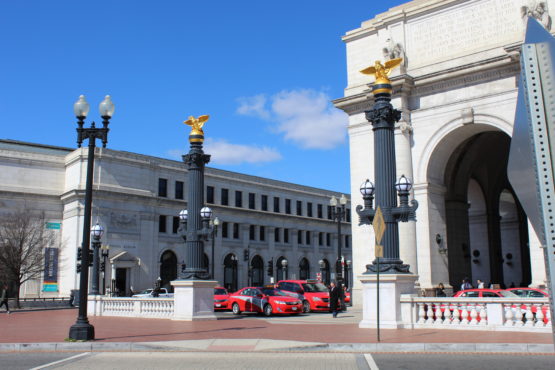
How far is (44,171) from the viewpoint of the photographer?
219 feet

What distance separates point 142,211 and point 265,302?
132ft

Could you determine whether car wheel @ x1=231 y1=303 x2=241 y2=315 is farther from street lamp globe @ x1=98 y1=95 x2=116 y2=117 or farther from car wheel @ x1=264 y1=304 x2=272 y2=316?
street lamp globe @ x1=98 y1=95 x2=116 y2=117

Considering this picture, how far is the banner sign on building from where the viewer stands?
6209 cm

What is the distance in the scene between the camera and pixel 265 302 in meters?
31.0

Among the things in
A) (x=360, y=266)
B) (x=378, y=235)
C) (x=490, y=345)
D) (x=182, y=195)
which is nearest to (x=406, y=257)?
(x=360, y=266)

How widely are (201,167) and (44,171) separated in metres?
45.2

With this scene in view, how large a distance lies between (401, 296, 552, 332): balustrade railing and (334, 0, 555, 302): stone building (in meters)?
9.45

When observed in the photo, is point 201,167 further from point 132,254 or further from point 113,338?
point 132,254

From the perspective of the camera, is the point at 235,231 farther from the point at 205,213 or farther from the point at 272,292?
the point at 205,213

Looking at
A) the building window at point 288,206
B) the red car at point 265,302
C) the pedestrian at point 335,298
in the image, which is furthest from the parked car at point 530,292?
the building window at point 288,206

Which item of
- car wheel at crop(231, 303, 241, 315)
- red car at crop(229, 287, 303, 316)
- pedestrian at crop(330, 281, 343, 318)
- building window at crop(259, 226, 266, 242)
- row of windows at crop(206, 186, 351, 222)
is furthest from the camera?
building window at crop(259, 226, 266, 242)

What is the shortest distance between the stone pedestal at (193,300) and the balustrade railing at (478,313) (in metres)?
10.0

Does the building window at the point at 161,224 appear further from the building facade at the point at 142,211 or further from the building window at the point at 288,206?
the building window at the point at 288,206

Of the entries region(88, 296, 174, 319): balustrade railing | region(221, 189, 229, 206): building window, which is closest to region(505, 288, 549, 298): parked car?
region(88, 296, 174, 319): balustrade railing
